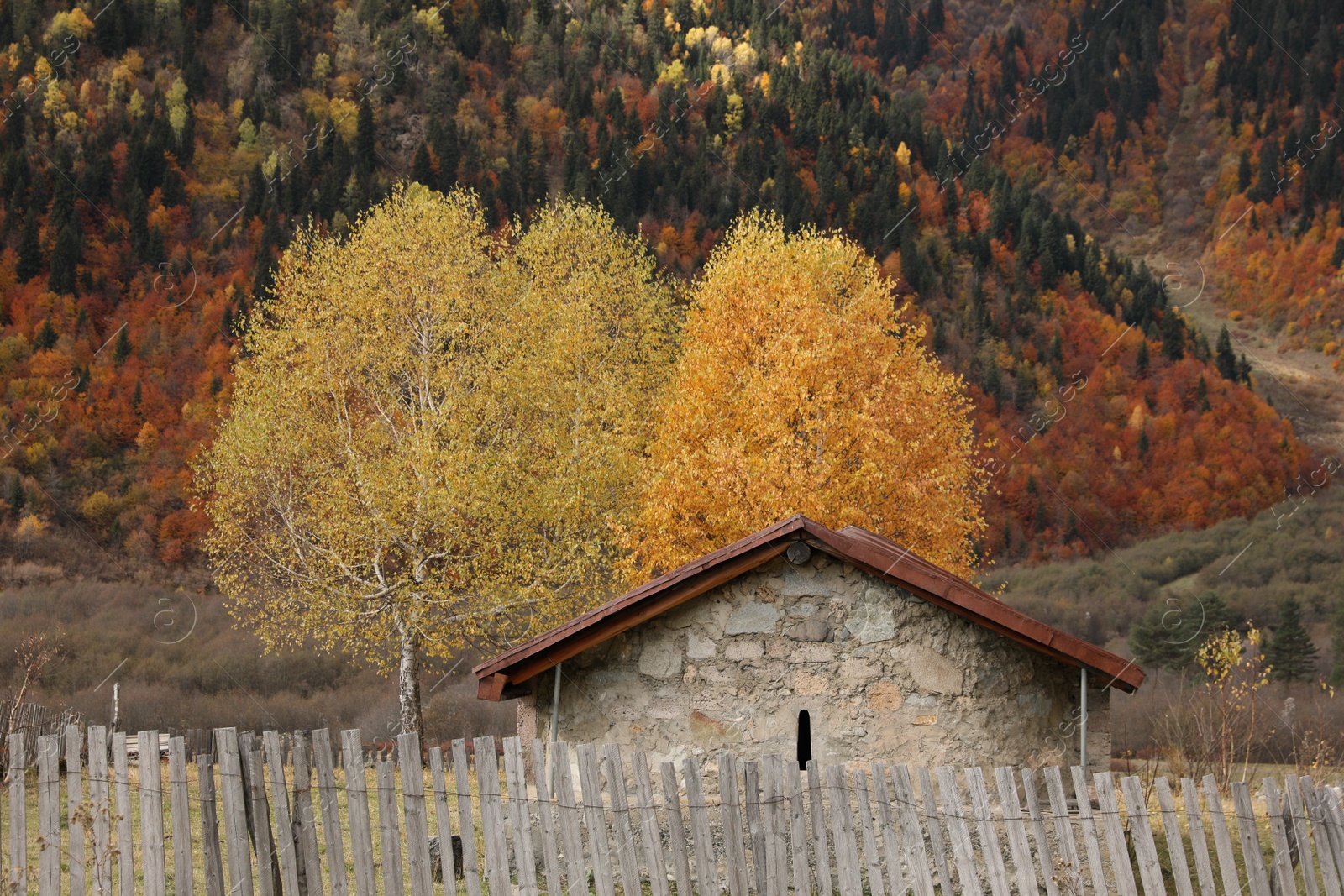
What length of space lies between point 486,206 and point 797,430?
47.4 metres

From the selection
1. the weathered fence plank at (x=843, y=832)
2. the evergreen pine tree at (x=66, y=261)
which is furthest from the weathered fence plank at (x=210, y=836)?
the evergreen pine tree at (x=66, y=261)

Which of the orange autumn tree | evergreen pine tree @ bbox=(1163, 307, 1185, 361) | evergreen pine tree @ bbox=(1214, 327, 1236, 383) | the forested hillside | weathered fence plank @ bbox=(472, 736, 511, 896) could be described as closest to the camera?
weathered fence plank @ bbox=(472, 736, 511, 896)

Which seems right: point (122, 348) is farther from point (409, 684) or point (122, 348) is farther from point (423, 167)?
point (409, 684)

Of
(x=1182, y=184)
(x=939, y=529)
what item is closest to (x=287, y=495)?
(x=939, y=529)

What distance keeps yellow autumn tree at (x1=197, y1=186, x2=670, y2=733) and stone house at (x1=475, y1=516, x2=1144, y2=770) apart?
1016 centimetres

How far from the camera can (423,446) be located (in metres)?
22.8

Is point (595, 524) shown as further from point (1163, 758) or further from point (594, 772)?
point (594, 772)

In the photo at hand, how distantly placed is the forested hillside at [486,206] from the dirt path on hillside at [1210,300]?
10287 millimetres

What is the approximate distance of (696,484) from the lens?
2184cm

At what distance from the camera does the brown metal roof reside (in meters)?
10.7

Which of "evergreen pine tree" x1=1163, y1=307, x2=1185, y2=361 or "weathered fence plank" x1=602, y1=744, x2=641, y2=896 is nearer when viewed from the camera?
"weathered fence plank" x1=602, y1=744, x2=641, y2=896

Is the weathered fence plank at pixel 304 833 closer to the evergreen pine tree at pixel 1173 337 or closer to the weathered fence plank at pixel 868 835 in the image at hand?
the weathered fence plank at pixel 868 835

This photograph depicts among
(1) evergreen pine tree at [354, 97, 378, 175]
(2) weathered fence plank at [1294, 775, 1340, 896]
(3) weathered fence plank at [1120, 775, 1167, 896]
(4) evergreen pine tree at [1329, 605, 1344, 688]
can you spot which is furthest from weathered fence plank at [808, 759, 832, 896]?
(1) evergreen pine tree at [354, 97, 378, 175]

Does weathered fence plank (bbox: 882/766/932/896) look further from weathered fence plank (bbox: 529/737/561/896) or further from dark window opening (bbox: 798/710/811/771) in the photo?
dark window opening (bbox: 798/710/811/771)
